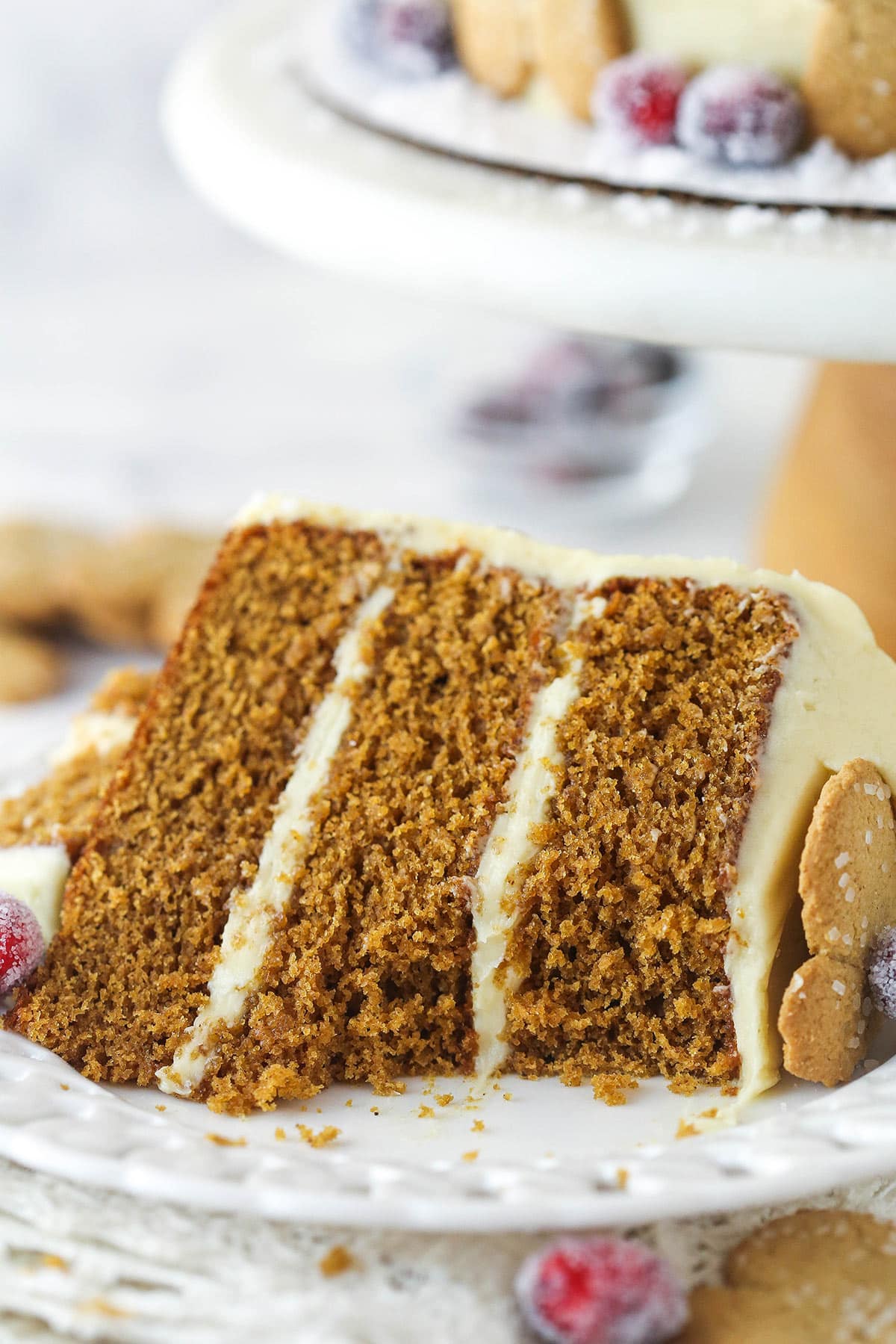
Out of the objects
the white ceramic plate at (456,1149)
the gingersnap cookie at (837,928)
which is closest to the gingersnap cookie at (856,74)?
the gingersnap cookie at (837,928)

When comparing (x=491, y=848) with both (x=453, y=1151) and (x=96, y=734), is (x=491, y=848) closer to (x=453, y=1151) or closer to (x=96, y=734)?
(x=453, y=1151)

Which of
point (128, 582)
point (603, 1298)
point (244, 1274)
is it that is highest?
point (128, 582)

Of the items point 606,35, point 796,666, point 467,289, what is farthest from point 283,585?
point 606,35

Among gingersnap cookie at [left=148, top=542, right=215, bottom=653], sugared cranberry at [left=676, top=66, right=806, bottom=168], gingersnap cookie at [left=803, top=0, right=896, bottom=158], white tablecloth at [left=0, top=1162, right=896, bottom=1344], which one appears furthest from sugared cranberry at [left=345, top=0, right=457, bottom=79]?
white tablecloth at [left=0, top=1162, right=896, bottom=1344]

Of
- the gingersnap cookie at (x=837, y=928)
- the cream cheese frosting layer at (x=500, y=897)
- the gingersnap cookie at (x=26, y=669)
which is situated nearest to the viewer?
the gingersnap cookie at (x=837, y=928)

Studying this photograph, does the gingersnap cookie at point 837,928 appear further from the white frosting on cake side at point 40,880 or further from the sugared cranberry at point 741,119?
the white frosting on cake side at point 40,880

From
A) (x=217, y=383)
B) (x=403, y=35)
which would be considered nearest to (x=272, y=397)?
(x=217, y=383)
